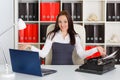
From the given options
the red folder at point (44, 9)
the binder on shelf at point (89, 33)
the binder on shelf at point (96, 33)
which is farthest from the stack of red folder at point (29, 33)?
the binder on shelf at point (96, 33)

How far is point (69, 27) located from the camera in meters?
2.96

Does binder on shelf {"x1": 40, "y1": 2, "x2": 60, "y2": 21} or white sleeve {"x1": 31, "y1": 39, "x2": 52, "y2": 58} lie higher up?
binder on shelf {"x1": 40, "y1": 2, "x2": 60, "y2": 21}

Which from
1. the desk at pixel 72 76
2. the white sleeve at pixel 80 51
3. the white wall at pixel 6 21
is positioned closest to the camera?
the desk at pixel 72 76

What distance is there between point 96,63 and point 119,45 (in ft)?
6.19

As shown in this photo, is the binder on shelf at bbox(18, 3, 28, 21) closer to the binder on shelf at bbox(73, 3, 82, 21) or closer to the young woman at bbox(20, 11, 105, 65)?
the binder on shelf at bbox(73, 3, 82, 21)

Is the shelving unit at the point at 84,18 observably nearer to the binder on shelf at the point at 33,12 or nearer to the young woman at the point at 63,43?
the binder on shelf at the point at 33,12

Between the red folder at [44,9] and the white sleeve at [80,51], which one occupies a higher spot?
the red folder at [44,9]

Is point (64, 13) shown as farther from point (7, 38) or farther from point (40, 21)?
point (7, 38)

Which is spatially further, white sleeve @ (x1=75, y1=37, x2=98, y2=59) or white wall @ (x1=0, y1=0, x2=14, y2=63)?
white wall @ (x1=0, y1=0, x2=14, y2=63)

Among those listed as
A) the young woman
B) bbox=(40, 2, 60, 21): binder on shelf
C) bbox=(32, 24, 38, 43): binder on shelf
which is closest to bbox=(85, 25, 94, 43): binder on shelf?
bbox=(40, 2, 60, 21): binder on shelf

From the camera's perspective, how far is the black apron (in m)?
2.88

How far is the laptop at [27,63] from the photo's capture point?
78.8 inches

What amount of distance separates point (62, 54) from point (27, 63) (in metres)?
0.88

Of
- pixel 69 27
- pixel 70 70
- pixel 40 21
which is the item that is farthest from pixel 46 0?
pixel 70 70
